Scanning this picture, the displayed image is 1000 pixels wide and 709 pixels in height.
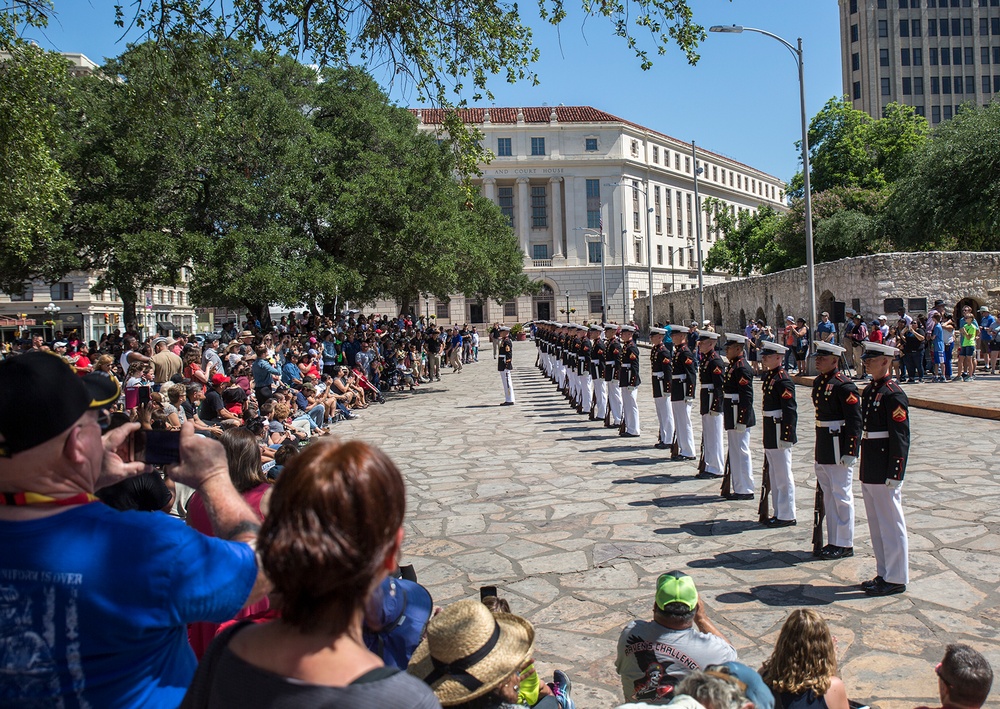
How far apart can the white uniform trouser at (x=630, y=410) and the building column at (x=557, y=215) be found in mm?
70353

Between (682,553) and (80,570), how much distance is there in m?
6.52

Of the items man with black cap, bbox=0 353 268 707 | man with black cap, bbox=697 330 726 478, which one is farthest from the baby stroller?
man with black cap, bbox=0 353 268 707

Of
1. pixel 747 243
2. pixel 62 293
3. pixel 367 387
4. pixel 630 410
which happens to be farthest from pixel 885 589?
pixel 747 243

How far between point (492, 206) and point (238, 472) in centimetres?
5452

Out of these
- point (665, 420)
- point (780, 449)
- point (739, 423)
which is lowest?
point (665, 420)

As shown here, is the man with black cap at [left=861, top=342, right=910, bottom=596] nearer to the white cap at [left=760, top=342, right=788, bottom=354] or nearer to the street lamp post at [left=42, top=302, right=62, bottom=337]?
the white cap at [left=760, top=342, right=788, bottom=354]

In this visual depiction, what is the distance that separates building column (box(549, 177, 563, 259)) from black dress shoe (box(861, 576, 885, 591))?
79.1m

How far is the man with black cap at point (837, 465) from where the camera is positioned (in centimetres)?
729

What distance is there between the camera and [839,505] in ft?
24.0

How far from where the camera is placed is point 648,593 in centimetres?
671

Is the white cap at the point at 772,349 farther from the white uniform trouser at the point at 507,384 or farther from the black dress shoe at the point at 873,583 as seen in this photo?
the white uniform trouser at the point at 507,384

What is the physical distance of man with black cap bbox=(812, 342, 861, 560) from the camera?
23.9 feet

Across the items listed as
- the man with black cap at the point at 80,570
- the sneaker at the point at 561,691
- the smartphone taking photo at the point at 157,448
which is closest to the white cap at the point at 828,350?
the sneaker at the point at 561,691

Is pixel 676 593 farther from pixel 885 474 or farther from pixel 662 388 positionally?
pixel 662 388
